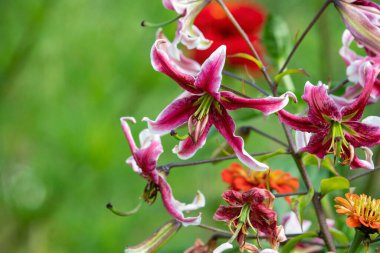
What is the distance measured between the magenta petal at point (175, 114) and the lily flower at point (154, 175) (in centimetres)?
4

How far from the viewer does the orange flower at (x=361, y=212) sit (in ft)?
1.41

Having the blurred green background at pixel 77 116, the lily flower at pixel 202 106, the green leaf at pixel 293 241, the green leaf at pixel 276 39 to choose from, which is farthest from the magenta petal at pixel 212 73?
the blurred green background at pixel 77 116

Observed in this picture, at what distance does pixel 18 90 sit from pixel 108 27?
22 centimetres

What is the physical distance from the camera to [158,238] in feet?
1.69

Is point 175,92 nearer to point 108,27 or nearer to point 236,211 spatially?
point 108,27

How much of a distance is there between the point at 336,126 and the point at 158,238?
0.15 metres

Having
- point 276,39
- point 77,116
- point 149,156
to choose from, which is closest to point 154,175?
point 149,156

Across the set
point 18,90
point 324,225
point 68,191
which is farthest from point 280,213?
point 18,90

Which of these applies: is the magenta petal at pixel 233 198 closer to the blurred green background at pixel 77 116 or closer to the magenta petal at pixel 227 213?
the magenta petal at pixel 227 213

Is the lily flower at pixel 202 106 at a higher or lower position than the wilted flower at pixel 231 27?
higher

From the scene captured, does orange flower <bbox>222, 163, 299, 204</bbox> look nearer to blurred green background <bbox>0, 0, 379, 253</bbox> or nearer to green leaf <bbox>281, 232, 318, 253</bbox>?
green leaf <bbox>281, 232, 318, 253</bbox>

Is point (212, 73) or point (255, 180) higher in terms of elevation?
point (212, 73)

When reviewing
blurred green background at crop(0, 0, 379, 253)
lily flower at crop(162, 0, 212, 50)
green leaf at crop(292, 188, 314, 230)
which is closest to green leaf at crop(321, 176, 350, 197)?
green leaf at crop(292, 188, 314, 230)

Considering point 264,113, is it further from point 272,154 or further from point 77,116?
point 77,116
